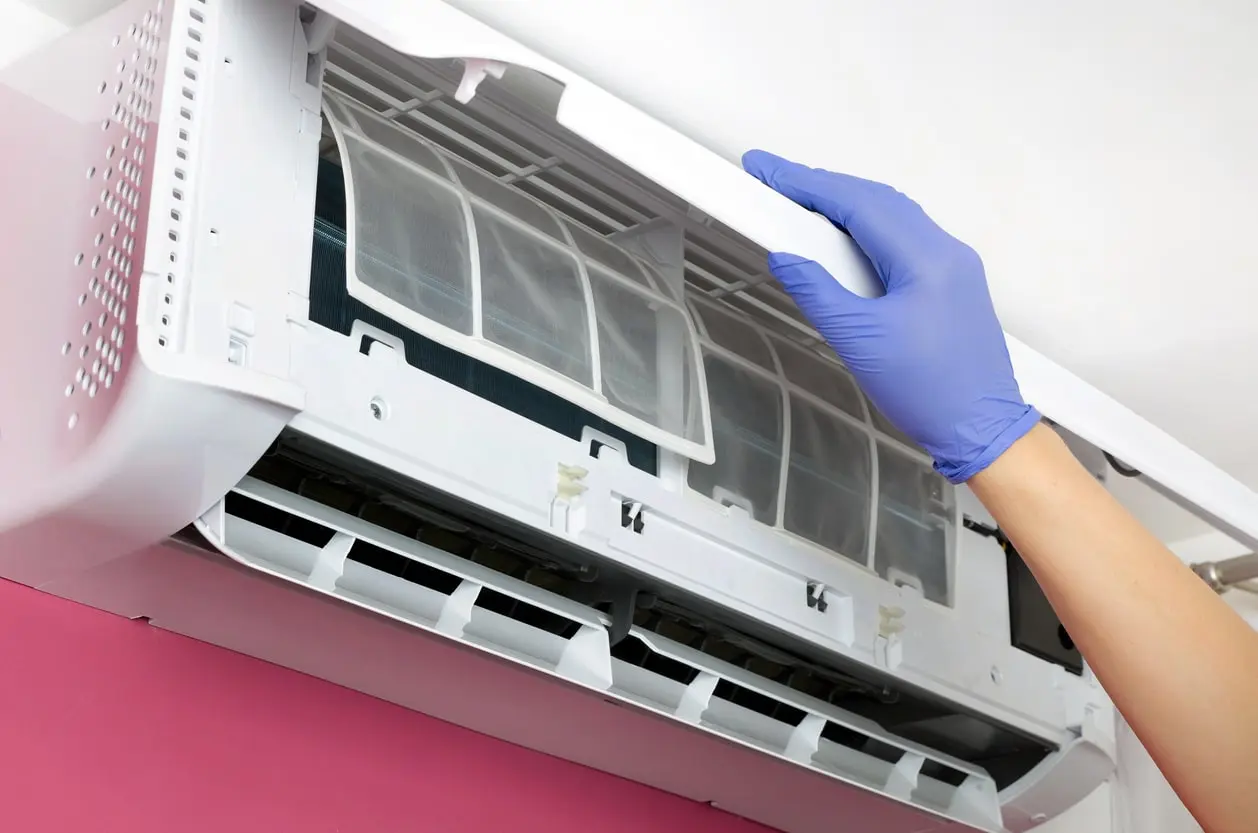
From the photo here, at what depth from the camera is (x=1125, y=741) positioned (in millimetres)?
2166

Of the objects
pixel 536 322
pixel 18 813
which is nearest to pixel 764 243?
pixel 536 322

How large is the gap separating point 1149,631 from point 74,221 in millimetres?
994

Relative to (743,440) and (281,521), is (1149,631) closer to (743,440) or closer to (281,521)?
(743,440)

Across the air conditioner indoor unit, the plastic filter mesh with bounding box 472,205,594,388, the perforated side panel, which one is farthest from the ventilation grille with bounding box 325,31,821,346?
the perforated side panel

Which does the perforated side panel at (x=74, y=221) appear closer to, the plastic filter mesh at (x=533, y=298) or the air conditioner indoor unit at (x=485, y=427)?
the air conditioner indoor unit at (x=485, y=427)

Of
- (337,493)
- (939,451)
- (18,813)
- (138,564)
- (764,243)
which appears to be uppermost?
(764,243)

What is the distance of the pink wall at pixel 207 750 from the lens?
1.17 metres

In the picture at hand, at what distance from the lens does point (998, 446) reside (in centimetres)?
117

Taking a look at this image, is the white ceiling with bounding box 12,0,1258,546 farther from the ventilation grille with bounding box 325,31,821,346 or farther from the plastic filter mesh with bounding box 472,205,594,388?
the plastic filter mesh with bounding box 472,205,594,388

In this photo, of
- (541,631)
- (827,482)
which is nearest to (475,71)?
(541,631)

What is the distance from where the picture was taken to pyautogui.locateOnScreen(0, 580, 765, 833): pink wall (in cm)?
117

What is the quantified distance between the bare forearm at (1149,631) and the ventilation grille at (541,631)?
1.33 ft

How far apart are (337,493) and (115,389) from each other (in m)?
0.33

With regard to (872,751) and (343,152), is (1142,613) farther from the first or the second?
(343,152)
